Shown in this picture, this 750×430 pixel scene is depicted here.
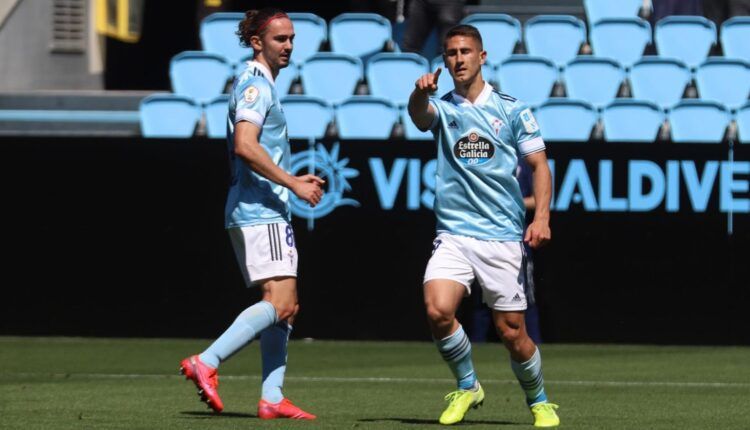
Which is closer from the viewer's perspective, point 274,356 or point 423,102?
point 423,102

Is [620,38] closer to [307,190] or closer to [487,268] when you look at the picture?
[487,268]

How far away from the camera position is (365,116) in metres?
13.7

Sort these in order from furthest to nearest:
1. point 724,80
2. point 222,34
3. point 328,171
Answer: point 222,34 < point 724,80 < point 328,171

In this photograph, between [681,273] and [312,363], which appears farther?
[681,273]

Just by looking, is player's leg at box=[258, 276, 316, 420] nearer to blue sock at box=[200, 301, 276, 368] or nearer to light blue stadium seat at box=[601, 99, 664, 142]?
blue sock at box=[200, 301, 276, 368]

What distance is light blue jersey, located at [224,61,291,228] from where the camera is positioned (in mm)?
7289

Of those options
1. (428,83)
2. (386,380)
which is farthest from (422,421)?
(386,380)

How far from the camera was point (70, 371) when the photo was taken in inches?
407

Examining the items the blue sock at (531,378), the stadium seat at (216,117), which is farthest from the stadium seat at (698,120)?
the blue sock at (531,378)

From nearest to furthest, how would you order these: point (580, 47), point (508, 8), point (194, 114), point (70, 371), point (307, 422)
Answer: point (307, 422) → point (70, 371) → point (194, 114) → point (580, 47) → point (508, 8)

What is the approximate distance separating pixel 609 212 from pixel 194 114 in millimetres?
3953

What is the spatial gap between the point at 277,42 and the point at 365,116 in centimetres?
642

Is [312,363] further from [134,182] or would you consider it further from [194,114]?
[194,114]

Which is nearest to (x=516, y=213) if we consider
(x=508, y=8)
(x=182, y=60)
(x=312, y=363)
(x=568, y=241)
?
(x=312, y=363)
